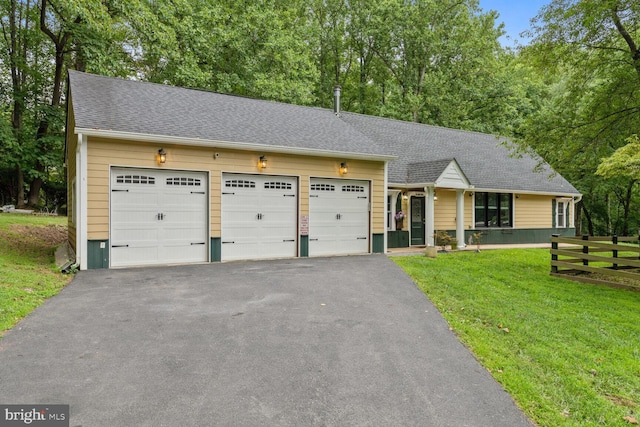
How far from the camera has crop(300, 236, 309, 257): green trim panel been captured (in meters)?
10.1

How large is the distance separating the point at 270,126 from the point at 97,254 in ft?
18.5

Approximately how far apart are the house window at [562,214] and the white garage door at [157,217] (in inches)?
658

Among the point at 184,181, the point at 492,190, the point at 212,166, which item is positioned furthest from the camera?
the point at 492,190

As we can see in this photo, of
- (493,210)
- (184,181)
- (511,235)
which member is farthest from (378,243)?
(511,235)

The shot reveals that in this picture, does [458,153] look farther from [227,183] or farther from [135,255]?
[135,255]

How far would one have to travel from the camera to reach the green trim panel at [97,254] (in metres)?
7.71

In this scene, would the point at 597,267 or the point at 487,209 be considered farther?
the point at 487,209

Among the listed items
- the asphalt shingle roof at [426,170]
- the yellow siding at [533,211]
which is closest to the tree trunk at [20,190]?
the asphalt shingle roof at [426,170]

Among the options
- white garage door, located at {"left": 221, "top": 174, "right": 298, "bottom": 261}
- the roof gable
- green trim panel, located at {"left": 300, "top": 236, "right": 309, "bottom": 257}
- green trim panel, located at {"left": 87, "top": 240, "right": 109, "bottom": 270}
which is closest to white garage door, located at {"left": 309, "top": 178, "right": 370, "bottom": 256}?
green trim panel, located at {"left": 300, "top": 236, "right": 309, "bottom": 257}

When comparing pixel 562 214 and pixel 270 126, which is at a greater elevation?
pixel 270 126

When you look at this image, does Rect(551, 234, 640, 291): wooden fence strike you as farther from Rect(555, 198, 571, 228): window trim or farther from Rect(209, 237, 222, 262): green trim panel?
Rect(555, 198, 571, 228): window trim

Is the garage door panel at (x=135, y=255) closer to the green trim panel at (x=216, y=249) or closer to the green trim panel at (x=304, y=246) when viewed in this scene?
the green trim panel at (x=216, y=249)

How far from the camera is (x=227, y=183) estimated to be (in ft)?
30.2

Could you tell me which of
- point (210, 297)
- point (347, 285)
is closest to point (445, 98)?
point (347, 285)
